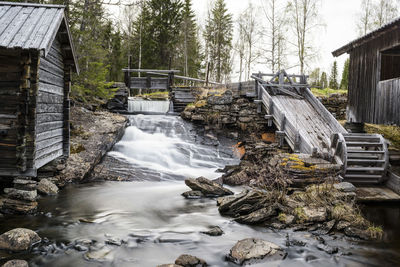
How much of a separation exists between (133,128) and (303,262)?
1190cm

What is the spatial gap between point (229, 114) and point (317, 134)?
4754 millimetres

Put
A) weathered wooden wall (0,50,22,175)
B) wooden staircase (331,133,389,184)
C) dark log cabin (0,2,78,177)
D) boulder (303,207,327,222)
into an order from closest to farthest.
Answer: boulder (303,207,327,222), dark log cabin (0,2,78,177), weathered wooden wall (0,50,22,175), wooden staircase (331,133,389,184)

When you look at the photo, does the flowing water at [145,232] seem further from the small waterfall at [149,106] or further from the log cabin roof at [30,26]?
the small waterfall at [149,106]

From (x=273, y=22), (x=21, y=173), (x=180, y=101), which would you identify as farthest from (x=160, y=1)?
(x=21, y=173)

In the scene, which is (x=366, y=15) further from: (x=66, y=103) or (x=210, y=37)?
(x=66, y=103)

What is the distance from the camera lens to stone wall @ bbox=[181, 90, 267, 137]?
1472cm

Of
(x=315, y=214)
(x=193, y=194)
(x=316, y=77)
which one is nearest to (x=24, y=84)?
(x=193, y=194)

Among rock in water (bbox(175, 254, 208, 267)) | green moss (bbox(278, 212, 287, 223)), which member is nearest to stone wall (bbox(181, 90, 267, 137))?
green moss (bbox(278, 212, 287, 223))

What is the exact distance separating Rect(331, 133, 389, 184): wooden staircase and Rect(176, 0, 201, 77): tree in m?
25.7

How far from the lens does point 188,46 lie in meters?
36.5

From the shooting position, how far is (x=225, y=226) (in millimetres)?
6773

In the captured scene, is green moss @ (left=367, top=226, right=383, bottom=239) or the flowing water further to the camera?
green moss @ (left=367, top=226, right=383, bottom=239)

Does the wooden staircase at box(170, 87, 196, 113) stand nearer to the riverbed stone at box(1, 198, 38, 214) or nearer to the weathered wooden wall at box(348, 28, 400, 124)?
the weathered wooden wall at box(348, 28, 400, 124)

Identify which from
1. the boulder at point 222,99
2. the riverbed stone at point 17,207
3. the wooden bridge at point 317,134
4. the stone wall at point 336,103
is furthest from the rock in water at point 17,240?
the stone wall at point 336,103
